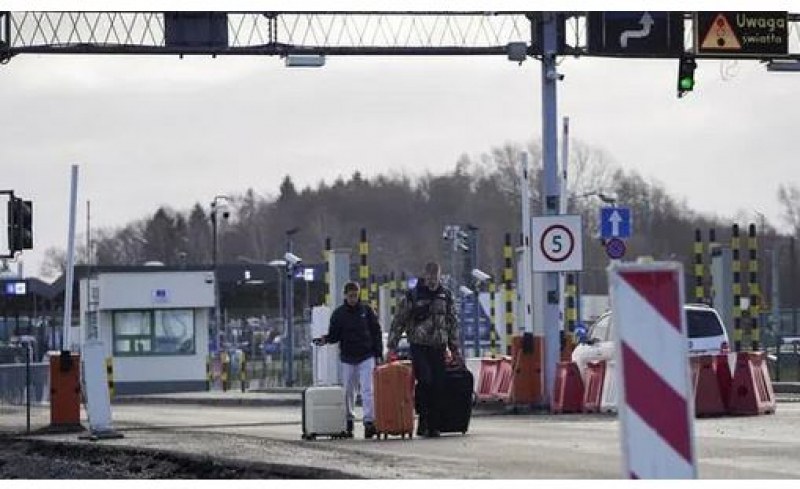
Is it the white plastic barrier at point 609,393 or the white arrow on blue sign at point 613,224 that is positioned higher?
the white arrow on blue sign at point 613,224

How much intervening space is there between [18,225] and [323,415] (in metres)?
7.04

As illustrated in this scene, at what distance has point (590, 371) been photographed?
26719 mm

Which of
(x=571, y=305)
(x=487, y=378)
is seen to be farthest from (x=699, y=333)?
(x=571, y=305)

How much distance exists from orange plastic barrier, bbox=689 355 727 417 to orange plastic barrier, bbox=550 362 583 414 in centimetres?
238

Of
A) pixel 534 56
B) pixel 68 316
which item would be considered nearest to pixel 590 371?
pixel 534 56

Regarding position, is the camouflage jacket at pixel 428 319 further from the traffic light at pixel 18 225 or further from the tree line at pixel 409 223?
the tree line at pixel 409 223

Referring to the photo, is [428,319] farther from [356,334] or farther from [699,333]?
[699,333]

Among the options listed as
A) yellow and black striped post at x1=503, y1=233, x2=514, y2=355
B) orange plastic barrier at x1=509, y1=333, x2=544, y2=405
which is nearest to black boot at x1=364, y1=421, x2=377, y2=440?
orange plastic barrier at x1=509, y1=333, x2=544, y2=405

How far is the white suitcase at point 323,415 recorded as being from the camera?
19.7 metres

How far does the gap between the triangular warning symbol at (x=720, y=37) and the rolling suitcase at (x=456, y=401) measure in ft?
38.1

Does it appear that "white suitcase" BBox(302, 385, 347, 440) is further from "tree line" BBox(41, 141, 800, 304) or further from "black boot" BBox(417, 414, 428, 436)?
"tree line" BBox(41, 141, 800, 304)

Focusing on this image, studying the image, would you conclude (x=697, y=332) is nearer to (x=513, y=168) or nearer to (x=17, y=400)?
(x=17, y=400)

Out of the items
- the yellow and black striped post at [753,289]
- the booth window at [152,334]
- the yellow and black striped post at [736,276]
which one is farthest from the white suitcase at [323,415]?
the booth window at [152,334]

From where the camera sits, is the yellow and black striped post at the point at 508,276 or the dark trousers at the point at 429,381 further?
the yellow and black striped post at the point at 508,276
